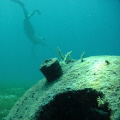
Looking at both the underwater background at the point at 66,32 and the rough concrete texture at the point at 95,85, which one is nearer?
the rough concrete texture at the point at 95,85

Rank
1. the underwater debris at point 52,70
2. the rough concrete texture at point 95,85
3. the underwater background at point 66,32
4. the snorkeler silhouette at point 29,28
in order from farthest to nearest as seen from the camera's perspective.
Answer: the underwater background at point 66,32 < the snorkeler silhouette at point 29,28 < the underwater debris at point 52,70 < the rough concrete texture at point 95,85

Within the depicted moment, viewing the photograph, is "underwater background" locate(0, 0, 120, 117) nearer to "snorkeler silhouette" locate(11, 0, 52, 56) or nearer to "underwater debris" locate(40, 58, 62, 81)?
"snorkeler silhouette" locate(11, 0, 52, 56)

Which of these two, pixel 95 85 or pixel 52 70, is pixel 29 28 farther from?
pixel 95 85

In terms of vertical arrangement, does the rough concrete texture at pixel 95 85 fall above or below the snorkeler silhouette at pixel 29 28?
below

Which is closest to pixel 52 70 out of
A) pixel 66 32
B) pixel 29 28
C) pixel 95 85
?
pixel 95 85

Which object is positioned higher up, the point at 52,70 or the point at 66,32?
the point at 66,32

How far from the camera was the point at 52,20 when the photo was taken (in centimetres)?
15062

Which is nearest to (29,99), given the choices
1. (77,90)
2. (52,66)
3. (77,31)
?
(52,66)

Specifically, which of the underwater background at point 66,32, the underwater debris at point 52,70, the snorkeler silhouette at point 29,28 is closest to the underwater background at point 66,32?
the underwater background at point 66,32

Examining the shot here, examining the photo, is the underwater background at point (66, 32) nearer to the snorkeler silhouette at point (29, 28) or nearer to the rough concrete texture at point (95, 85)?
the snorkeler silhouette at point (29, 28)

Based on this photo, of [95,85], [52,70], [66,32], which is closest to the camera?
[95,85]

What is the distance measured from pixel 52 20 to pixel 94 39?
52275mm

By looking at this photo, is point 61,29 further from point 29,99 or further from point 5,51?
point 29,99

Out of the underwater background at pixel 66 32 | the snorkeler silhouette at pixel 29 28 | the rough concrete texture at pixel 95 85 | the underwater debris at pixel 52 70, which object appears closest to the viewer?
the rough concrete texture at pixel 95 85
